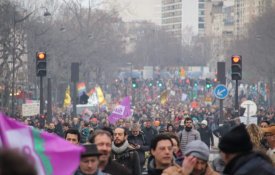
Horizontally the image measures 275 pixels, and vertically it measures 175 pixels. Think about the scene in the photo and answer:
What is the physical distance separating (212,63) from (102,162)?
187 m

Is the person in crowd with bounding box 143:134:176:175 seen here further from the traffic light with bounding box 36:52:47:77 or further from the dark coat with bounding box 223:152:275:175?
the traffic light with bounding box 36:52:47:77

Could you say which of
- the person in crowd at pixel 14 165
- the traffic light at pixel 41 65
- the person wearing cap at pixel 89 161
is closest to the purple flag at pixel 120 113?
the traffic light at pixel 41 65

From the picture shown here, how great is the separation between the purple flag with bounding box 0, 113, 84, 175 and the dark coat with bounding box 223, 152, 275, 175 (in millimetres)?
1302

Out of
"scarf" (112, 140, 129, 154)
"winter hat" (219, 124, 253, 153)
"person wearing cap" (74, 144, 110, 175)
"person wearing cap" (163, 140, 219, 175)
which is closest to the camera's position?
"winter hat" (219, 124, 253, 153)

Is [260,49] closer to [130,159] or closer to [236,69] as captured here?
[236,69]

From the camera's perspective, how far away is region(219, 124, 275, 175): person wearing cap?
6840mm

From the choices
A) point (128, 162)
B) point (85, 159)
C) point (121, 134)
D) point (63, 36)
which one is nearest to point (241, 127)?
point (85, 159)

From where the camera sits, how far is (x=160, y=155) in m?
9.36

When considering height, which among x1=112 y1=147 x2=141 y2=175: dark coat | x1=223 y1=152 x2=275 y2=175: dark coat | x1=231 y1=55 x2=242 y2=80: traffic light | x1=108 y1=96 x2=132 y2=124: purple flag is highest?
x1=231 y1=55 x2=242 y2=80: traffic light

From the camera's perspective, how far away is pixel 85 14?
4776 inches

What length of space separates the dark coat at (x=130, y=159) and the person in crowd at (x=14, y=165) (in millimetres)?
6335

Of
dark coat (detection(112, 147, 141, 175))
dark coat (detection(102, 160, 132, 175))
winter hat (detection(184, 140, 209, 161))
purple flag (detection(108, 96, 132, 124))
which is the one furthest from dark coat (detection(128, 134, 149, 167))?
purple flag (detection(108, 96, 132, 124))

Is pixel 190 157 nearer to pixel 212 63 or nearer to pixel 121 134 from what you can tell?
pixel 121 134

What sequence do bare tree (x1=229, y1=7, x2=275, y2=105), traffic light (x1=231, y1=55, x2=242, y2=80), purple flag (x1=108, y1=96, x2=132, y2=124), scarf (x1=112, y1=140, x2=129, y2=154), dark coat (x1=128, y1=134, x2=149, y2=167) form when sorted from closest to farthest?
1. scarf (x1=112, y1=140, x2=129, y2=154)
2. dark coat (x1=128, y1=134, x2=149, y2=167)
3. traffic light (x1=231, y1=55, x2=242, y2=80)
4. purple flag (x1=108, y1=96, x2=132, y2=124)
5. bare tree (x1=229, y1=7, x2=275, y2=105)
